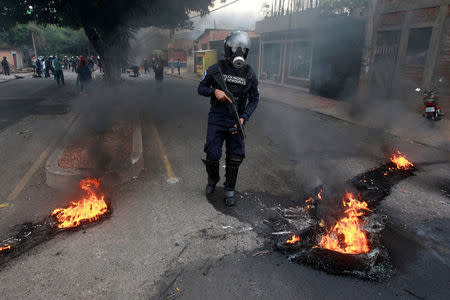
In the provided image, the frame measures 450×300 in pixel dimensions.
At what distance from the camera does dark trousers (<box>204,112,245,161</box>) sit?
323 cm

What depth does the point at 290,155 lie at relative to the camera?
5.20 m

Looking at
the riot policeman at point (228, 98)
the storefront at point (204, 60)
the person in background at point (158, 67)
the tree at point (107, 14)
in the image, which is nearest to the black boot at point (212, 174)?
the riot policeman at point (228, 98)

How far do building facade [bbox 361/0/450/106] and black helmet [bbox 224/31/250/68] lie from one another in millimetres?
7684

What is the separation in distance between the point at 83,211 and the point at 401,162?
15.3ft

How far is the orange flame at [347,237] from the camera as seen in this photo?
94.0 inches

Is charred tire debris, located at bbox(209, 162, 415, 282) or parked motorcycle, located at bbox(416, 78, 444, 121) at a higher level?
parked motorcycle, located at bbox(416, 78, 444, 121)

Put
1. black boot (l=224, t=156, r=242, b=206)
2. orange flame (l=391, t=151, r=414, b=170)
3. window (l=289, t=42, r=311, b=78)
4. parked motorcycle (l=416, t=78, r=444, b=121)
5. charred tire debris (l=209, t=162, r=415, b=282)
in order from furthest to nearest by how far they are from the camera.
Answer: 1. window (l=289, t=42, r=311, b=78)
2. parked motorcycle (l=416, t=78, r=444, b=121)
3. orange flame (l=391, t=151, r=414, b=170)
4. black boot (l=224, t=156, r=242, b=206)
5. charred tire debris (l=209, t=162, r=415, b=282)

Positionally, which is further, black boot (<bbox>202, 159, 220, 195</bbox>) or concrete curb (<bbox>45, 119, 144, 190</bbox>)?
concrete curb (<bbox>45, 119, 144, 190</bbox>)

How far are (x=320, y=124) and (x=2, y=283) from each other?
23.7ft

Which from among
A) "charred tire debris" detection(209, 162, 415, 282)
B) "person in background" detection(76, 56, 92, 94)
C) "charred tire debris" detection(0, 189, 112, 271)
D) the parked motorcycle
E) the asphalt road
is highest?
"person in background" detection(76, 56, 92, 94)

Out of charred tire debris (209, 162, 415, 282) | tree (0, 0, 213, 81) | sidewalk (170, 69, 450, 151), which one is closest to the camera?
charred tire debris (209, 162, 415, 282)

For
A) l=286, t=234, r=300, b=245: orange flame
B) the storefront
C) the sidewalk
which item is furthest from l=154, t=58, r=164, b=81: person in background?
l=286, t=234, r=300, b=245: orange flame

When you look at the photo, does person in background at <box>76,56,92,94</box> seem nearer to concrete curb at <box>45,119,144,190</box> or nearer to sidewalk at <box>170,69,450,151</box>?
sidewalk at <box>170,69,450,151</box>

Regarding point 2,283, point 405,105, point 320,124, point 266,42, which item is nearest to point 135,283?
point 2,283
